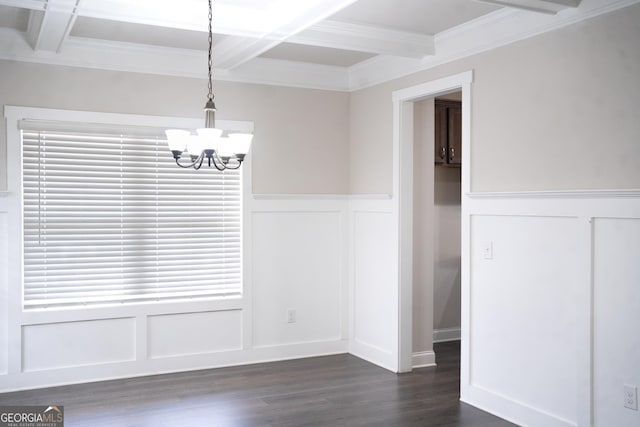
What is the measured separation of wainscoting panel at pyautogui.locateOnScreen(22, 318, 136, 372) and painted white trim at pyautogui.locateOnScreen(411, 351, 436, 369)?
2316 mm

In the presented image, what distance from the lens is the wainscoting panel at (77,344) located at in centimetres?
471

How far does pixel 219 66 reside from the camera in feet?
16.8

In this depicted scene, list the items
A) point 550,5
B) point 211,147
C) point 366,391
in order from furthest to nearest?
1. point 366,391
2. point 550,5
3. point 211,147

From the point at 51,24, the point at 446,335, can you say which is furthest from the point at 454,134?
the point at 51,24

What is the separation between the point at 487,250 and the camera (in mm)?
4262

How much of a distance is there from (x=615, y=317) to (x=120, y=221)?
3575 millimetres

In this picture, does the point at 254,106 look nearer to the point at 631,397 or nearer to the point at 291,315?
the point at 291,315

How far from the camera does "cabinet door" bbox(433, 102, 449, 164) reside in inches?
237

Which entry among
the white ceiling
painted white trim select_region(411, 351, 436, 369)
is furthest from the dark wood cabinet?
painted white trim select_region(411, 351, 436, 369)

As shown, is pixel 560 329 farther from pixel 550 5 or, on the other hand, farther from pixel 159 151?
pixel 159 151

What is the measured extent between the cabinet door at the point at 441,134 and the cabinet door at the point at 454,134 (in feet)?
0.13

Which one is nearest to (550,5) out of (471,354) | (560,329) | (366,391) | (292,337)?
(560,329)

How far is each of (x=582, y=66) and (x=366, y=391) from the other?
2686 millimetres

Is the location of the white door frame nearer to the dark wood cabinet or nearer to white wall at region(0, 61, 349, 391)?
white wall at region(0, 61, 349, 391)
